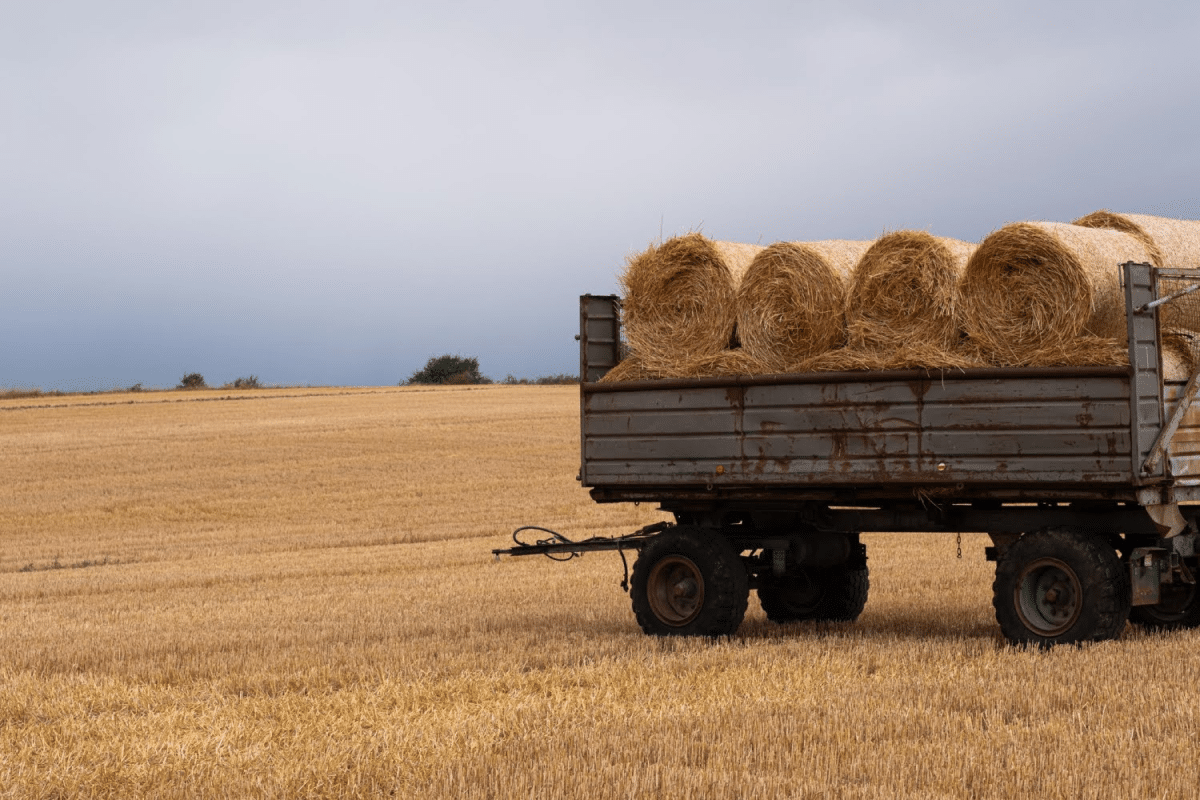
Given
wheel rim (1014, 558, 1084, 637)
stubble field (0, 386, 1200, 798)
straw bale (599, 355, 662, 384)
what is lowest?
stubble field (0, 386, 1200, 798)

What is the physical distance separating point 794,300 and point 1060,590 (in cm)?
278

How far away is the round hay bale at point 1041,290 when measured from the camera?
30.4 ft

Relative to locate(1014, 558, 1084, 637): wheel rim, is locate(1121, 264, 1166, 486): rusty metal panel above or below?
above

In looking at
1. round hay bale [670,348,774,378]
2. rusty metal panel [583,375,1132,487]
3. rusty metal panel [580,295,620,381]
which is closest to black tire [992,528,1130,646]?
rusty metal panel [583,375,1132,487]

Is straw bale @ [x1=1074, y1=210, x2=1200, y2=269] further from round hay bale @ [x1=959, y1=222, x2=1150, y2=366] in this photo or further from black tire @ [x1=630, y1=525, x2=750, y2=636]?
black tire @ [x1=630, y1=525, x2=750, y2=636]

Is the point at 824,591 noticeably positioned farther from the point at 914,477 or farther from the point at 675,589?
the point at 914,477

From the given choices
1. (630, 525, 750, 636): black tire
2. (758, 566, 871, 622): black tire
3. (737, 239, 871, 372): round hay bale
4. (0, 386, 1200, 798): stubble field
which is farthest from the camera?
(758, 566, 871, 622): black tire

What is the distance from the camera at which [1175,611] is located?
10930mm

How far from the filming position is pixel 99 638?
11.8m

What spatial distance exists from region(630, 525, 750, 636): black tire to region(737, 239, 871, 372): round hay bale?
1.61 metres

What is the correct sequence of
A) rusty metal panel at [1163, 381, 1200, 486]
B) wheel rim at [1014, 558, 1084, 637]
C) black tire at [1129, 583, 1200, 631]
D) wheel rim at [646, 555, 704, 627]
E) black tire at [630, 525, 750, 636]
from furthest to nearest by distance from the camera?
wheel rim at [646, 555, 704, 627] → black tire at [630, 525, 750, 636] → black tire at [1129, 583, 1200, 631] → wheel rim at [1014, 558, 1084, 637] → rusty metal panel at [1163, 381, 1200, 486]

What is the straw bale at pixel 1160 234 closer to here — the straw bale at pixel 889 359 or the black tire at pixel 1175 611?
the straw bale at pixel 889 359

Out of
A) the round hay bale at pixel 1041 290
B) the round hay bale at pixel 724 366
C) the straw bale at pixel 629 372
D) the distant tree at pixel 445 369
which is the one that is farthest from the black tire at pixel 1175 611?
the distant tree at pixel 445 369

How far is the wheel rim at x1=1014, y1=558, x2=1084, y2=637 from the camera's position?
31.5 ft
